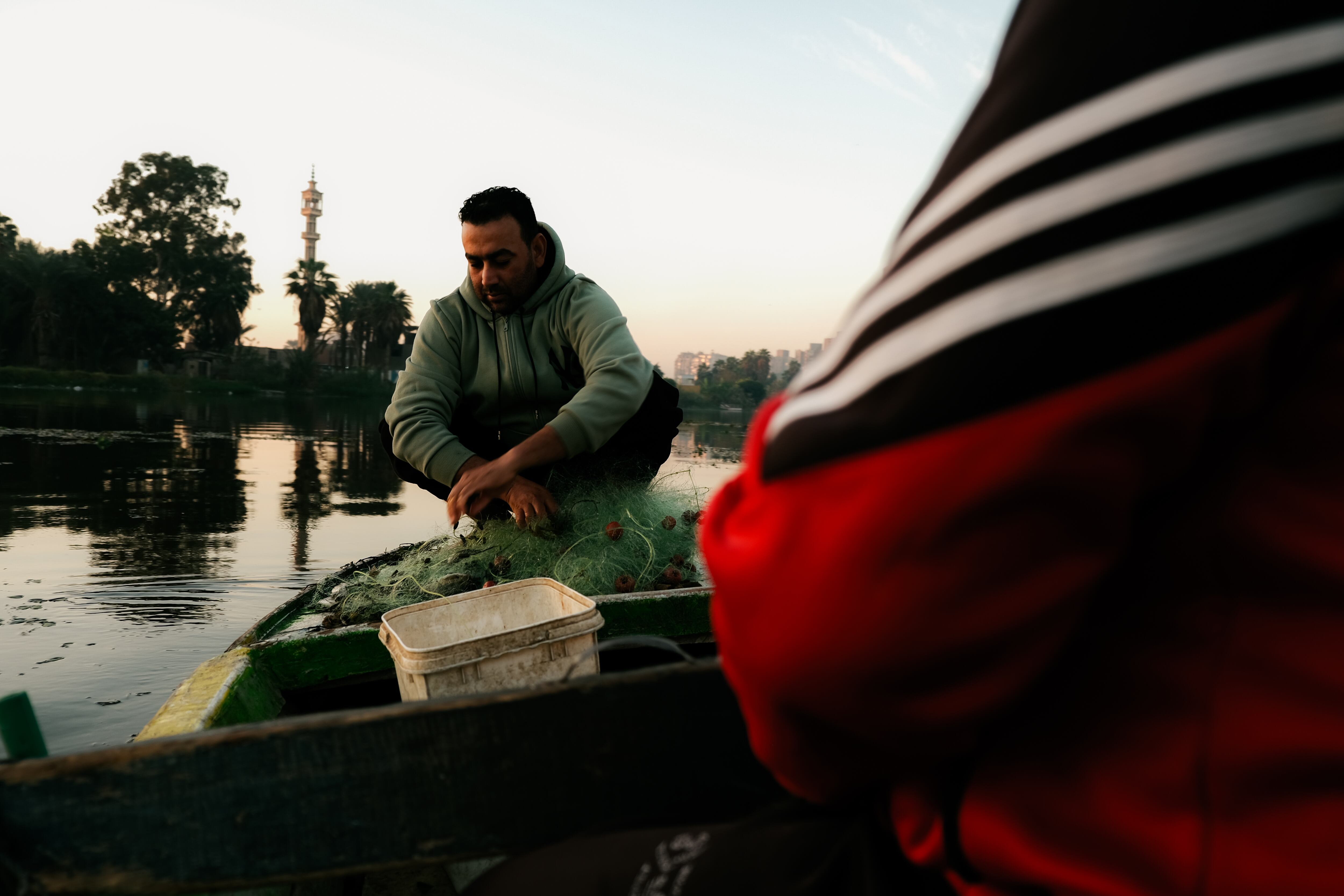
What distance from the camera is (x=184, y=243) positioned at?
60562 mm

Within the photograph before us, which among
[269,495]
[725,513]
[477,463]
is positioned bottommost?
[269,495]

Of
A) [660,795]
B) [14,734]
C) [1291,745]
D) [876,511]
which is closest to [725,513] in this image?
[876,511]

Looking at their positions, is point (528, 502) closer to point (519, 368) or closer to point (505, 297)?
point (519, 368)

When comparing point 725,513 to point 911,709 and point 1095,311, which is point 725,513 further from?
point 1095,311

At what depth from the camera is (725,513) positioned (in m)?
0.72

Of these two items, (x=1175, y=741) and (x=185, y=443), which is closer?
(x=1175, y=741)

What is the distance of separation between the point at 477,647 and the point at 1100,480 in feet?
5.67

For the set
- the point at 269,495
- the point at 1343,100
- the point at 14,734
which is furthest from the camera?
the point at 269,495

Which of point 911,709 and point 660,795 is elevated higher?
point 911,709

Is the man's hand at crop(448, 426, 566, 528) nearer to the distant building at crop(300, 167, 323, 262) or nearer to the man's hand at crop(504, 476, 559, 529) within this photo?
the man's hand at crop(504, 476, 559, 529)

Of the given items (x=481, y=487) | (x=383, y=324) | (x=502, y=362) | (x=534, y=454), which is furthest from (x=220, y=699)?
(x=383, y=324)

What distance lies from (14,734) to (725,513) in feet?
3.80

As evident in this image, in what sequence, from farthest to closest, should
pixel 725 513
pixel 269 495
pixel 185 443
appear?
pixel 185 443 < pixel 269 495 < pixel 725 513

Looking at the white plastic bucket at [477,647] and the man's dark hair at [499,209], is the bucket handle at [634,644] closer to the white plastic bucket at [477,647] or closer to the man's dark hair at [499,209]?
the white plastic bucket at [477,647]
